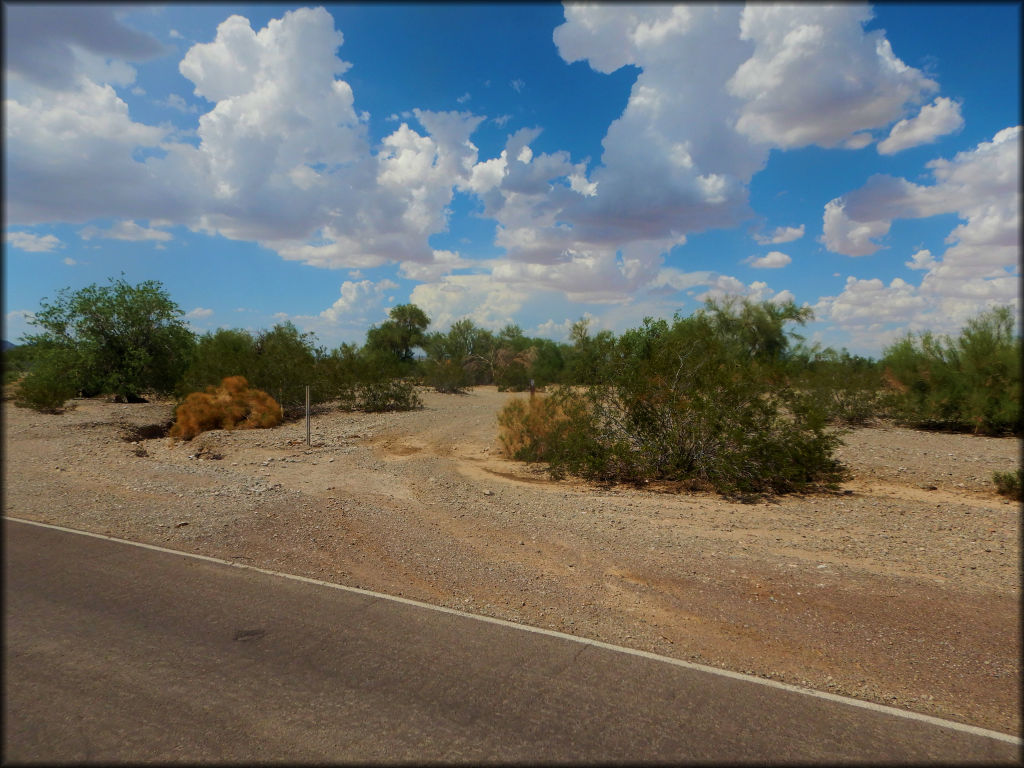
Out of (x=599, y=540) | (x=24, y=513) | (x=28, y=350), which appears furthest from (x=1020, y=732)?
(x=28, y=350)

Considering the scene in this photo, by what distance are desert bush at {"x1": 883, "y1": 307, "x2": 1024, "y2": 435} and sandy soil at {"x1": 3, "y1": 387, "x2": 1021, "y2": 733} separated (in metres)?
3.42

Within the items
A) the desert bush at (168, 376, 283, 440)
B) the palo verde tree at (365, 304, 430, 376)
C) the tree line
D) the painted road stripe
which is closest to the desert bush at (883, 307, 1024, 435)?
the tree line

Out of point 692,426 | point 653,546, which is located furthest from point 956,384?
point 653,546

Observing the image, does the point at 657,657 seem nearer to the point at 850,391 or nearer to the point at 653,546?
the point at 653,546

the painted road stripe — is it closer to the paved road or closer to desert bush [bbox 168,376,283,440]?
the paved road

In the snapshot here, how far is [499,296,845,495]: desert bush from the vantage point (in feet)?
35.7

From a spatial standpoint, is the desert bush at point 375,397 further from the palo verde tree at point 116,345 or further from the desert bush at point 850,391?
the desert bush at point 850,391

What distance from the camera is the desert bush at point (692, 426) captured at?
10883 millimetres

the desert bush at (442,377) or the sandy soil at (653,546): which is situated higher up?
the desert bush at (442,377)

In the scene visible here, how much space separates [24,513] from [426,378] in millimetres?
29747

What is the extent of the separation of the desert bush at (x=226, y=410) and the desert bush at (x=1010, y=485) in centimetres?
1977

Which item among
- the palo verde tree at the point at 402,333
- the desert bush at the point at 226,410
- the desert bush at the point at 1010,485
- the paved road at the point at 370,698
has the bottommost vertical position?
the paved road at the point at 370,698

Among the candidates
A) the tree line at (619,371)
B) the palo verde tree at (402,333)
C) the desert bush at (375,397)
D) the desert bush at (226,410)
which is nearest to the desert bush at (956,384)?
the tree line at (619,371)

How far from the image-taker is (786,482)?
11016 mm
